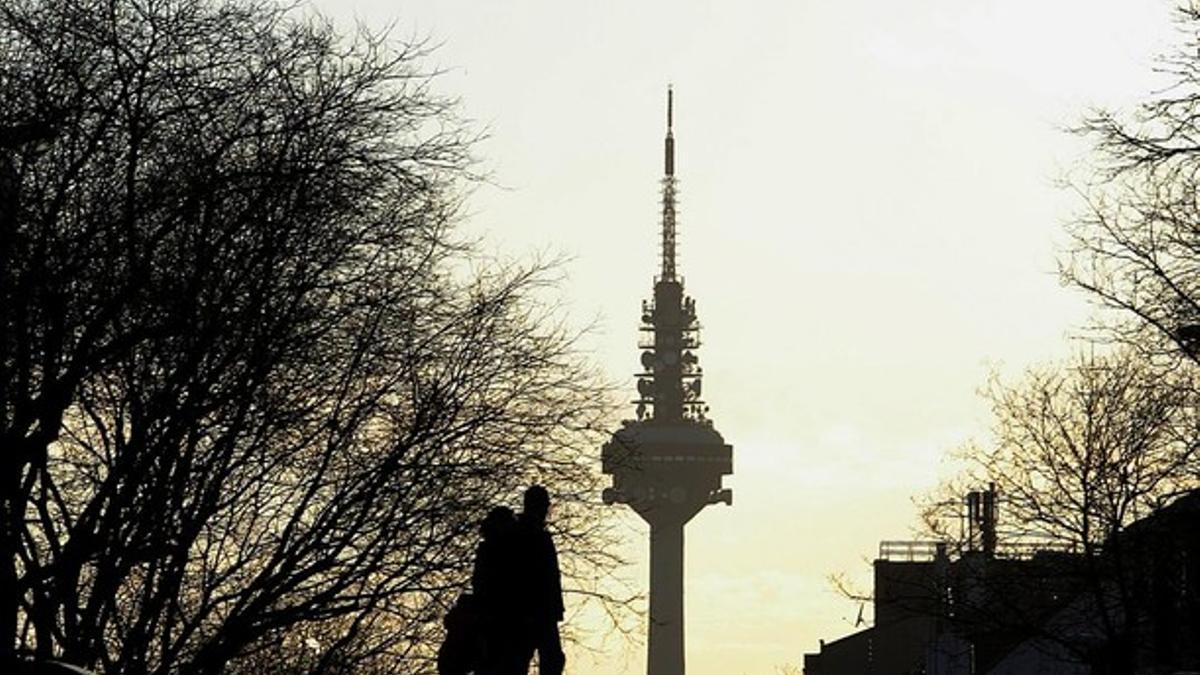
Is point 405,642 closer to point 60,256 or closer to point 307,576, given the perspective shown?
point 307,576

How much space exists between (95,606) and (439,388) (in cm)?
620

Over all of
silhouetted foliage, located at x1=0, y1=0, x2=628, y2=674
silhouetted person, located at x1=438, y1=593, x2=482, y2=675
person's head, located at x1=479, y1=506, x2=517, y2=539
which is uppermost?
silhouetted foliage, located at x1=0, y1=0, x2=628, y2=674

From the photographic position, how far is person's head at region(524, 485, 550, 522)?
22828mm

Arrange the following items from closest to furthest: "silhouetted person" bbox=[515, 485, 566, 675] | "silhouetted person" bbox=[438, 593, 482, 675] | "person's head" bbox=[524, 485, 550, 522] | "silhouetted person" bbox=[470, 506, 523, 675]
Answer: "person's head" bbox=[524, 485, 550, 522] → "silhouetted person" bbox=[515, 485, 566, 675] → "silhouetted person" bbox=[470, 506, 523, 675] → "silhouetted person" bbox=[438, 593, 482, 675]

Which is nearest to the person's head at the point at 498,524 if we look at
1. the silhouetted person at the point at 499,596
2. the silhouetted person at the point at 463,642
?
the silhouetted person at the point at 499,596

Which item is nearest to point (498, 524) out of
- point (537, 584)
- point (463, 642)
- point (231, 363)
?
point (537, 584)

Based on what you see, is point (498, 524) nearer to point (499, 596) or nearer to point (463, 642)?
point (499, 596)

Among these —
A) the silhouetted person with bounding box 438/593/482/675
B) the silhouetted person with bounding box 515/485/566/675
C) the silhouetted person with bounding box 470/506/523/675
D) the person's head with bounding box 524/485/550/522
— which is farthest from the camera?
the silhouetted person with bounding box 438/593/482/675

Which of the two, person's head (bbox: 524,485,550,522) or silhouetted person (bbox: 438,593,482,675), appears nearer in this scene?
person's head (bbox: 524,485,550,522)

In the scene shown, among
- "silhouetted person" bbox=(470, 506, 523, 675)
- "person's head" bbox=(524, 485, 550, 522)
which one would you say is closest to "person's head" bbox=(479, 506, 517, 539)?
"silhouetted person" bbox=(470, 506, 523, 675)

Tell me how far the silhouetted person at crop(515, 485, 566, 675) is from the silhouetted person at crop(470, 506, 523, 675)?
0.17 feet

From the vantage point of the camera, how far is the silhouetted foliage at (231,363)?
2978cm

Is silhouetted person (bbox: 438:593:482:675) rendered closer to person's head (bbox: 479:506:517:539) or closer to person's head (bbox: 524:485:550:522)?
person's head (bbox: 479:506:517:539)

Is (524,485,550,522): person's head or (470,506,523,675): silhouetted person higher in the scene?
(524,485,550,522): person's head
